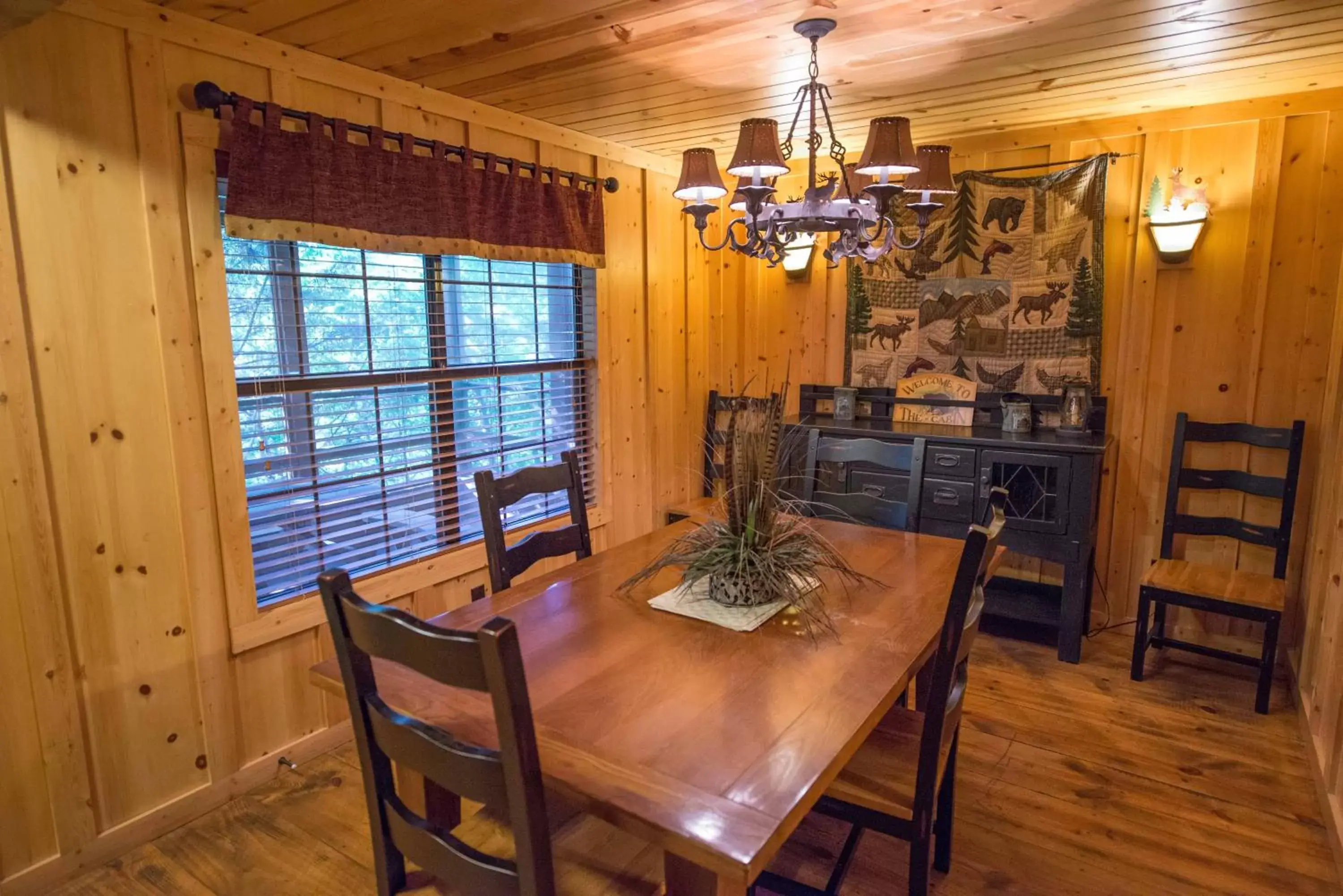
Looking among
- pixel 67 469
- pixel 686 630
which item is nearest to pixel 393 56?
pixel 67 469

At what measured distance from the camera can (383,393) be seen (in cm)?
268

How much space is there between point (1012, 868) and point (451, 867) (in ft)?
5.09

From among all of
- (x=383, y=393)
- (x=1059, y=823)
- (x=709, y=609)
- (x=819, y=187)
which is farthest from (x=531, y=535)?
(x=1059, y=823)

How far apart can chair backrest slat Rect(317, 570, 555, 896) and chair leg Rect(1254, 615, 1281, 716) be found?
2.75 meters

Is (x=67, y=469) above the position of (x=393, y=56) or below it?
below

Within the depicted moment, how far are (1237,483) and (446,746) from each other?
326cm

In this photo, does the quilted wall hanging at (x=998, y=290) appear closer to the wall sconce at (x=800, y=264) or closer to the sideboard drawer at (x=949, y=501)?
the wall sconce at (x=800, y=264)

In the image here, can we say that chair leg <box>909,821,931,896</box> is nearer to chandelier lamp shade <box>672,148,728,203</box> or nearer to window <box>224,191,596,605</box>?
chandelier lamp shade <box>672,148,728,203</box>

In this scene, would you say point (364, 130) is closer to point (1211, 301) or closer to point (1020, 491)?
point (1020, 491)

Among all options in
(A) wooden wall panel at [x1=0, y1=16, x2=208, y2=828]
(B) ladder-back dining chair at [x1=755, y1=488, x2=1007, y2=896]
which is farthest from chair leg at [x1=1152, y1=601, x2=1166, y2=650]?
(A) wooden wall panel at [x1=0, y1=16, x2=208, y2=828]

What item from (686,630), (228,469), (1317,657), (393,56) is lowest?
(1317,657)

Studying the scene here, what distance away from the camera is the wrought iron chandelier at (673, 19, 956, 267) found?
6.26 feet

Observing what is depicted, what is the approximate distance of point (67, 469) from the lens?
6.34 ft

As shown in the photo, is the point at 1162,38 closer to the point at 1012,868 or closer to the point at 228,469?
the point at 1012,868
